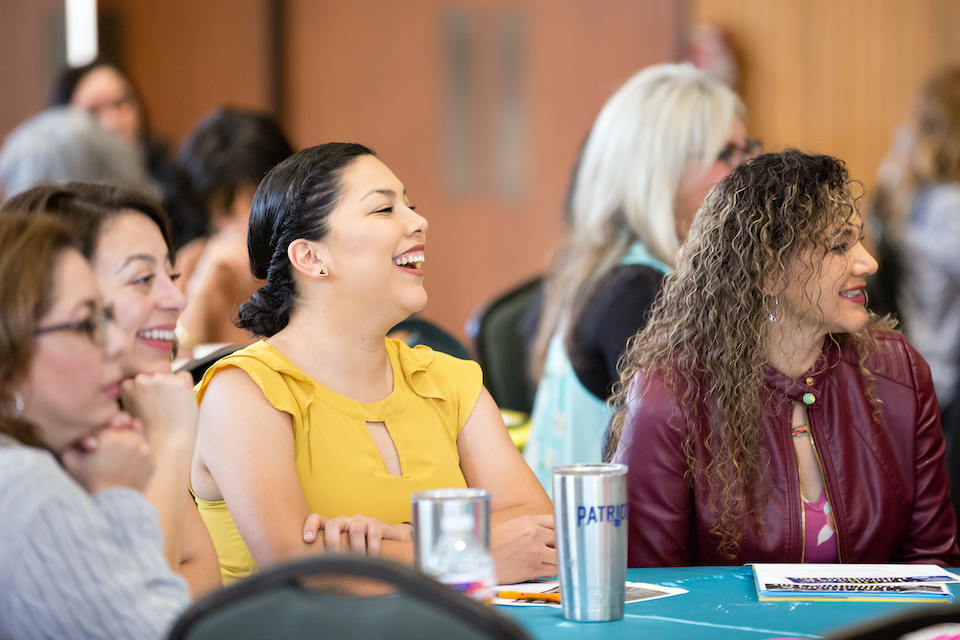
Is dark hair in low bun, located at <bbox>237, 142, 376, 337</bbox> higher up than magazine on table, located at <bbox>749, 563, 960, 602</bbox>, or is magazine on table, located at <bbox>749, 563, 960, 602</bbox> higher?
dark hair in low bun, located at <bbox>237, 142, 376, 337</bbox>

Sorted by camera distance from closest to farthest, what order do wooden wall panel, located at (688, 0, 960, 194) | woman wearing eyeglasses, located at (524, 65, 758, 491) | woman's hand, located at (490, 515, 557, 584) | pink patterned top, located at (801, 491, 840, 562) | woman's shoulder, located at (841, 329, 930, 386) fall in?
woman's hand, located at (490, 515, 557, 584), pink patterned top, located at (801, 491, 840, 562), woman's shoulder, located at (841, 329, 930, 386), woman wearing eyeglasses, located at (524, 65, 758, 491), wooden wall panel, located at (688, 0, 960, 194)

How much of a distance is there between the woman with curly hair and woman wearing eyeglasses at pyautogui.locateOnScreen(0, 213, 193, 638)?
940mm

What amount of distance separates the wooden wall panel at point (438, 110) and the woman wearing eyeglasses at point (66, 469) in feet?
15.1

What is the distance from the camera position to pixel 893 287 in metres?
3.80

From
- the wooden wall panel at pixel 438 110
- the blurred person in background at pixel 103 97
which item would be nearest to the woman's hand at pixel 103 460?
the blurred person in background at pixel 103 97

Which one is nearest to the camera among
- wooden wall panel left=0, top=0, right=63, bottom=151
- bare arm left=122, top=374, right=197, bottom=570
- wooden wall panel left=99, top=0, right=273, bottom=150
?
bare arm left=122, top=374, right=197, bottom=570

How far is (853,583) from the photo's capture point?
4.42 ft

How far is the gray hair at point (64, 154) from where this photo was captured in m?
3.69

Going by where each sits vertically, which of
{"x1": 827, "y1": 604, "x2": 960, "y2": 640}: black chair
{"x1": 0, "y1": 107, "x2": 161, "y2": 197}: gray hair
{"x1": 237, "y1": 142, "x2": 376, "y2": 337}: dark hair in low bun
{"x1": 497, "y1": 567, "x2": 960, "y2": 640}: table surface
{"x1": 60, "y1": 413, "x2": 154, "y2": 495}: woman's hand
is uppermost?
{"x1": 0, "y1": 107, "x2": 161, "y2": 197}: gray hair

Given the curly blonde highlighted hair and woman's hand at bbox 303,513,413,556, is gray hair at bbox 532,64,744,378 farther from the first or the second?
woman's hand at bbox 303,513,413,556

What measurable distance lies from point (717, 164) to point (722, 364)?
38.8 inches

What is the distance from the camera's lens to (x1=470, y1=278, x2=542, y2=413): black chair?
10.1 feet

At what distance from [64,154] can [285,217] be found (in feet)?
7.54

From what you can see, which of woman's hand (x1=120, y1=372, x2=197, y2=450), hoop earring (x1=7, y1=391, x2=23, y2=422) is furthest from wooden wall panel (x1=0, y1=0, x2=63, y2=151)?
hoop earring (x1=7, y1=391, x2=23, y2=422)
